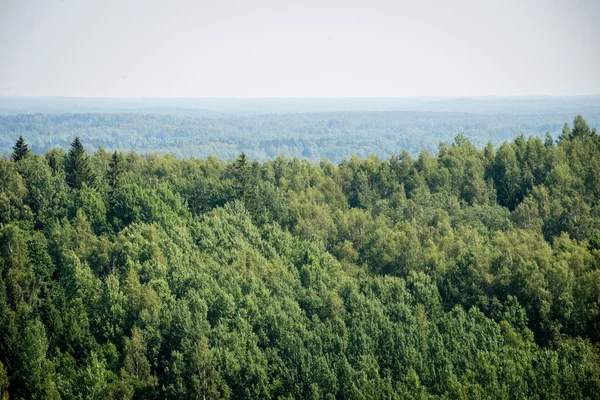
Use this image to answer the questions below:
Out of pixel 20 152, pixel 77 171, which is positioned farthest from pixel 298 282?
pixel 20 152

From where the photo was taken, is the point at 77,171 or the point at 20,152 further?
the point at 20,152

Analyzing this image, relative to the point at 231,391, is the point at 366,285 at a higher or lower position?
higher

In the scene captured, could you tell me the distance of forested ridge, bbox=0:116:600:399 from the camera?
170ft

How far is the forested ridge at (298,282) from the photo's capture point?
51688 millimetres

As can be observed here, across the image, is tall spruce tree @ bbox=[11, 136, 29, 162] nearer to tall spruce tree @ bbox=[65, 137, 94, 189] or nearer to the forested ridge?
the forested ridge

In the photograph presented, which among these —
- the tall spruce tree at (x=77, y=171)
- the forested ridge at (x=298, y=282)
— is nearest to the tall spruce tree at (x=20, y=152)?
the forested ridge at (x=298, y=282)

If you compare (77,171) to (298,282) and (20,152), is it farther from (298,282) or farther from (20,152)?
(298,282)

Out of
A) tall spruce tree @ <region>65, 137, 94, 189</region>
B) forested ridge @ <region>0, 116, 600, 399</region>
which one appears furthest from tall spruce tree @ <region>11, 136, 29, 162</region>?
tall spruce tree @ <region>65, 137, 94, 189</region>

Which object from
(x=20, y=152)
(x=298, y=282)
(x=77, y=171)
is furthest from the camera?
(x=20, y=152)

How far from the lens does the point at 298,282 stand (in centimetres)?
6694

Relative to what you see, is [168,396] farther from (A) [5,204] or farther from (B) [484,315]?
(A) [5,204]

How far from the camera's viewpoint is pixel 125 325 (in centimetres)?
5903

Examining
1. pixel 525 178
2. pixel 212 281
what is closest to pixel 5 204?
pixel 212 281

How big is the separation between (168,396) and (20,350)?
41.6 feet
